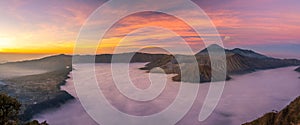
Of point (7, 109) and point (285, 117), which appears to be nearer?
point (7, 109)

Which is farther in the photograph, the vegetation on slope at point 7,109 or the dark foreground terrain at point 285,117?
the dark foreground terrain at point 285,117

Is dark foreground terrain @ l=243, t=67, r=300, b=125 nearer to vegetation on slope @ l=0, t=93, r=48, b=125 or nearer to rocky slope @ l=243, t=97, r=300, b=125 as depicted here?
rocky slope @ l=243, t=97, r=300, b=125

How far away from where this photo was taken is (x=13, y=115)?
34344 mm

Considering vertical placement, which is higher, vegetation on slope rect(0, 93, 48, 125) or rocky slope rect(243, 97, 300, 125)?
vegetation on slope rect(0, 93, 48, 125)

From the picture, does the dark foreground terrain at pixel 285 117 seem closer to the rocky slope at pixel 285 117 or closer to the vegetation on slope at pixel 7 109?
the rocky slope at pixel 285 117

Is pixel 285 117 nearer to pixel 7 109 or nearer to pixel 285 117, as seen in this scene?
pixel 285 117

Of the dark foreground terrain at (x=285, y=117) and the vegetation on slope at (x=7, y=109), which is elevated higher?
the vegetation on slope at (x=7, y=109)

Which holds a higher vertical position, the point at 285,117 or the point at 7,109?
the point at 7,109

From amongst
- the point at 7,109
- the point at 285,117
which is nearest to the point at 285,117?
the point at 285,117

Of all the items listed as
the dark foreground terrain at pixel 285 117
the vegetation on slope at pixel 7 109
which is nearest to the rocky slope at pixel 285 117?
the dark foreground terrain at pixel 285 117

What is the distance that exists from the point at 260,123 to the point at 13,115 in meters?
92.4

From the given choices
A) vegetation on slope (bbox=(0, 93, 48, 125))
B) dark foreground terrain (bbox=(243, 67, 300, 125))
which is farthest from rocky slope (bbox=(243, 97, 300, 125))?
vegetation on slope (bbox=(0, 93, 48, 125))

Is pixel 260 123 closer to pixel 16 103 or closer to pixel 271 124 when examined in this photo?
pixel 271 124

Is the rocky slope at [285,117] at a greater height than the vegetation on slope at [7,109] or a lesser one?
lesser
